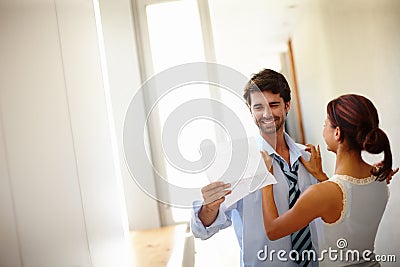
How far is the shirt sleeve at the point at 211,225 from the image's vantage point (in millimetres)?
1355

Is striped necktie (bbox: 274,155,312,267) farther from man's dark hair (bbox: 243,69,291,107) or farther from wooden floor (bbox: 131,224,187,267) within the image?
wooden floor (bbox: 131,224,187,267)

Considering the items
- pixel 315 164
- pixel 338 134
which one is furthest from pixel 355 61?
pixel 315 164

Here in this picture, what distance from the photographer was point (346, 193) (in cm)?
138

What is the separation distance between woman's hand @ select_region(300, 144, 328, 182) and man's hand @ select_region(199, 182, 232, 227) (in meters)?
0.23

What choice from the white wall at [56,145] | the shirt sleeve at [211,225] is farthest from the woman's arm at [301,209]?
the white wall at [56,145]

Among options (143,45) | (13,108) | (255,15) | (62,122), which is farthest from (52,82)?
(255,15)

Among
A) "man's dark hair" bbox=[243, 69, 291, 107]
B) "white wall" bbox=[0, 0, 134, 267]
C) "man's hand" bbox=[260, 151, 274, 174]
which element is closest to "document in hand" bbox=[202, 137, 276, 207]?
"man's hand" bbox=[260, 151, 274, 174]

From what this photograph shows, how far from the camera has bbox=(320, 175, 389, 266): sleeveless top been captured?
1.38 meters

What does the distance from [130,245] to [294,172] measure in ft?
1.70

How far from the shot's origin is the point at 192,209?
1.38m

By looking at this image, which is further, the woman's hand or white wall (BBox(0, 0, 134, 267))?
the woman's hand

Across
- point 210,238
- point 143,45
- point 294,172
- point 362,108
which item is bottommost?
point 210,238

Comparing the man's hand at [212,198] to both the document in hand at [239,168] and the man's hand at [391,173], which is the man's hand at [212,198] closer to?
the document in hand at [239,168]

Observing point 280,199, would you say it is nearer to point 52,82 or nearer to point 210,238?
point 210,238
